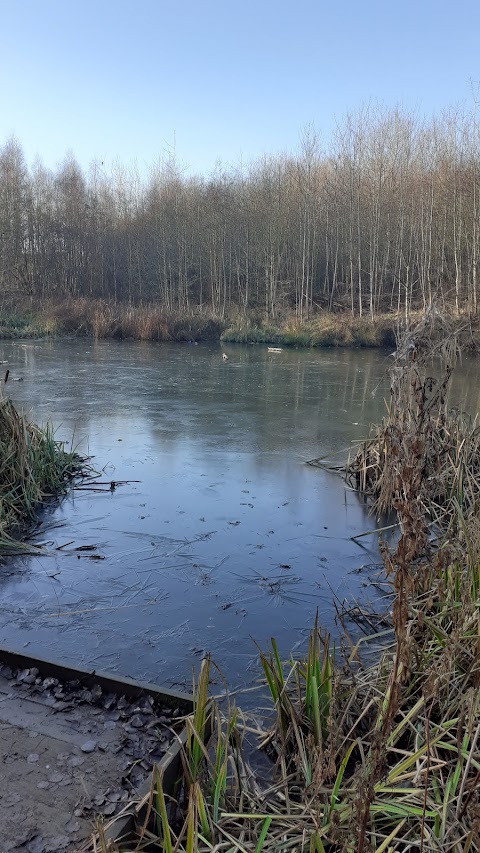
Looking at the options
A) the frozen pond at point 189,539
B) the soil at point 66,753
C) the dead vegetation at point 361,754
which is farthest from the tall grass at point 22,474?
the dead vegetation at point 361,754

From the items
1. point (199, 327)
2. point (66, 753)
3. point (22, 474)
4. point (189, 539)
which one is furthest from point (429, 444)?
point (199, 327)

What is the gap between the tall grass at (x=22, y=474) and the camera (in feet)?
18.2

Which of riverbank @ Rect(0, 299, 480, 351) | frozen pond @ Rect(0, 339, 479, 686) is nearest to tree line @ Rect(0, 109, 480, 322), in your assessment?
riverbank @ Rect(0, 299, 480, 351)

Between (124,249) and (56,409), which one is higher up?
(124,249)

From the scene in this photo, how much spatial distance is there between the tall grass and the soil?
7.28ft

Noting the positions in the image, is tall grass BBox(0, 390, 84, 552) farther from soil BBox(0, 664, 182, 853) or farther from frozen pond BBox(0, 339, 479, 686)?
soil BBox(0, 664, 182, 853)

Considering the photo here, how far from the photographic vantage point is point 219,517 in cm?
593

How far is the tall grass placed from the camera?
18.2 ft

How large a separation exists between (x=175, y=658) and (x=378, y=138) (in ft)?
99.4

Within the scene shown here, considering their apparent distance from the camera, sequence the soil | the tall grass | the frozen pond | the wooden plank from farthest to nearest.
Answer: the tall grass
the frozen pond
the wooden plank
the soil

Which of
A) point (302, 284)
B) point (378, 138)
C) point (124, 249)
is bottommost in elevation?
point (302, 284)

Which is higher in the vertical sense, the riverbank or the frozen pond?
the riverbank

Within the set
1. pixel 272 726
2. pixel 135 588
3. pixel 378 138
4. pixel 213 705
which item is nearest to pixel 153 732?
pixel 213 705

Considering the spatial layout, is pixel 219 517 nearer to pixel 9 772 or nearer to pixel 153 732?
pixel 153 732
